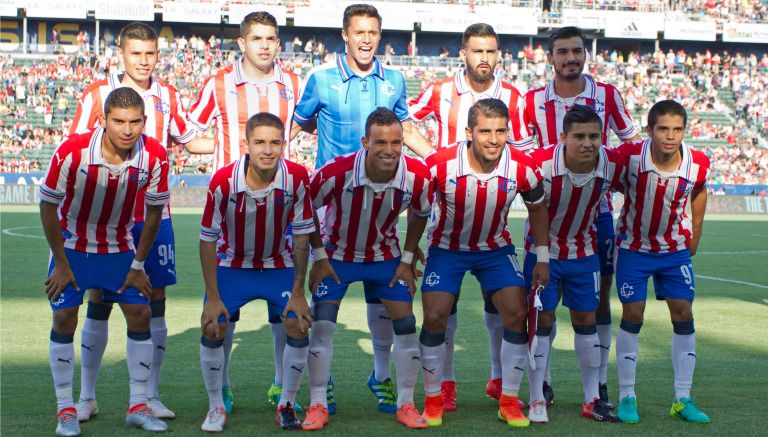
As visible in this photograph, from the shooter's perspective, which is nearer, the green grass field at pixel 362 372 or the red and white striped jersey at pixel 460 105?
the green grass field at pixel 362 372

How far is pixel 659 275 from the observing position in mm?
5930

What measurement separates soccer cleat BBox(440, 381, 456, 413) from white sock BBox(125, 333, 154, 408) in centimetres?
184

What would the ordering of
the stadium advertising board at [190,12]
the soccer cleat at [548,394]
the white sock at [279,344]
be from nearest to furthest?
the white sock at [279,344] < the soccer cleat at [548,394] < the stadium advertising board at [190,12]

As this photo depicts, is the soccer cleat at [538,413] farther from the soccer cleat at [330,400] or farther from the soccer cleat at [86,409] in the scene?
the soccer cleat at [86,409]

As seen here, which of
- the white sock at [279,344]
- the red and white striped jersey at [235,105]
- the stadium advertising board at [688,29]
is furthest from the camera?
the stadium advertising board at [688,29]

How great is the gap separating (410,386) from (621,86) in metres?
36.3

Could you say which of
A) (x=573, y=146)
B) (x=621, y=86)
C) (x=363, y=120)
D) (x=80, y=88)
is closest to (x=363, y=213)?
(x=363, y=120)

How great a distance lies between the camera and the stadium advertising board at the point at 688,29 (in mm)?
43062

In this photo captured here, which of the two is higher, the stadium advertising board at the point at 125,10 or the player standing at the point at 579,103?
the stadium advertising board at the point at 125,10

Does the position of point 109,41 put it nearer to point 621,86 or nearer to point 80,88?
point 80,88

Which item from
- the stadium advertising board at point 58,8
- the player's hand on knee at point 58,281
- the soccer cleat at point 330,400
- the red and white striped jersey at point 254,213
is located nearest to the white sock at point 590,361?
the soccer cleat at point 330,400

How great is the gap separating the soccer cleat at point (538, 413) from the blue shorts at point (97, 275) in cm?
246

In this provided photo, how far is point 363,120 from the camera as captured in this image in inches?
253

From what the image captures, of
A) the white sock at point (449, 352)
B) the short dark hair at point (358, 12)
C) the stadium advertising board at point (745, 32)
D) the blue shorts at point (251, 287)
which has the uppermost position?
the stadium advertising board at point (745, 32)
